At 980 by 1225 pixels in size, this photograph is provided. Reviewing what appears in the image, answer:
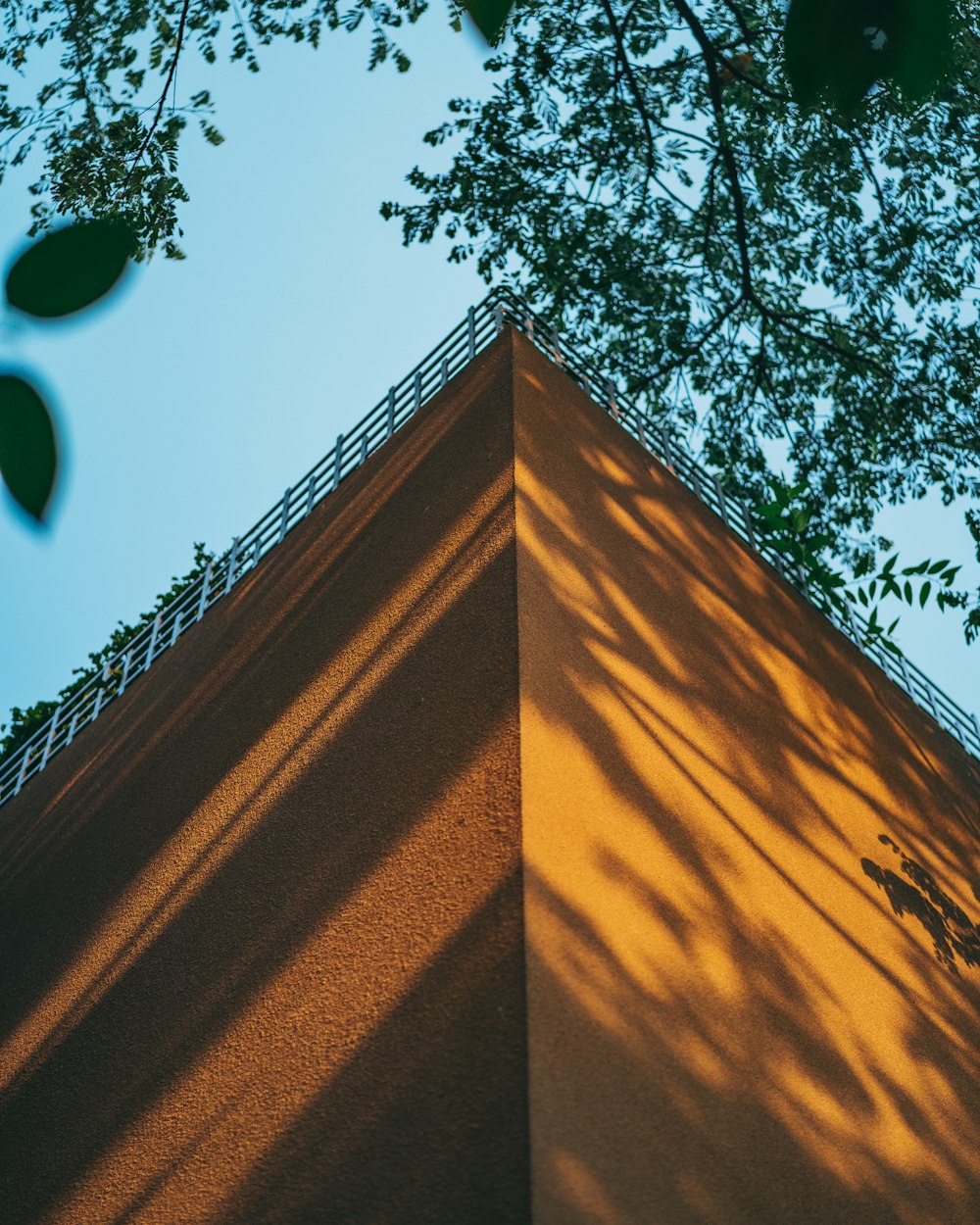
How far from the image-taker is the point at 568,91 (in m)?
9.03

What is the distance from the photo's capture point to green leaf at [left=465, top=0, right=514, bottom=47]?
67cm

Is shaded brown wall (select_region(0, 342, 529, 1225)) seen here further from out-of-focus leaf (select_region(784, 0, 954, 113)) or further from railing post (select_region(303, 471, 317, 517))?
out-of-focus leaf (select_region(784, 0, 954, 113))

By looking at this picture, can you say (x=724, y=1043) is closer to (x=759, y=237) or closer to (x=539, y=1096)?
(x=539, y=1096)

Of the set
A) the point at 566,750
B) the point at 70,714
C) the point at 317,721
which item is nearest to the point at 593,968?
the point at 566,750

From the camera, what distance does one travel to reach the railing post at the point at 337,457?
7.21 metres

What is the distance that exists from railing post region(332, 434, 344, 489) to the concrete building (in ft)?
1.39

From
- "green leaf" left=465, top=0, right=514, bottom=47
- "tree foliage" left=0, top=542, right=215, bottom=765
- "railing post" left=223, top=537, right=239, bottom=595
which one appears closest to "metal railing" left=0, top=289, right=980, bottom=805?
"railing post" left=223, top=537, right=239, bottom=595

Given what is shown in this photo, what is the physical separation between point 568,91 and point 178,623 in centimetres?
521

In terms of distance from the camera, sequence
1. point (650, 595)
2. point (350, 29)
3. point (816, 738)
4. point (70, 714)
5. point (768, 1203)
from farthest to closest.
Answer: point (70, 714) < point (350, 29) < point (816, 738) < point (650, 595) < point (768, 1203)

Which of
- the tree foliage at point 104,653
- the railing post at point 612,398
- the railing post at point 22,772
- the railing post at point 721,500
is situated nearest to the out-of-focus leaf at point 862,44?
the railing post at point 612,398

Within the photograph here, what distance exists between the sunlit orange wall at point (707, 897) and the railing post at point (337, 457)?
5.85ft

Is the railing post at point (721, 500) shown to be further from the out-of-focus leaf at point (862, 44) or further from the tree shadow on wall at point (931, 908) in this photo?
the out-of-focus leaf at point (862, 44)

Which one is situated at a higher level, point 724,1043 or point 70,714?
point 724,1043

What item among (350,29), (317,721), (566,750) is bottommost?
(317,721)
